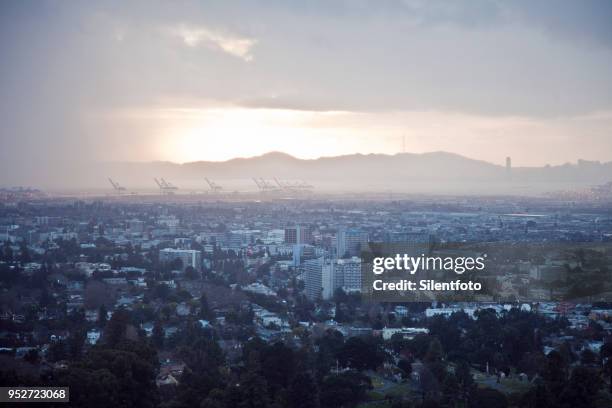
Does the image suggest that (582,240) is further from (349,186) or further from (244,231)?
(349,186)

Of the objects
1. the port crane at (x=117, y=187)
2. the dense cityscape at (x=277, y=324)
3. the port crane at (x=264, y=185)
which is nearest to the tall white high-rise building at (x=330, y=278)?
the dense cityscape at (x=277, y=324)

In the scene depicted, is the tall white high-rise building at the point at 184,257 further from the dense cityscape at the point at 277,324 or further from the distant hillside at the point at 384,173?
the distant hillside at the point at 384,173

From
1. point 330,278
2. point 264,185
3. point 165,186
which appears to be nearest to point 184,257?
point 330,278

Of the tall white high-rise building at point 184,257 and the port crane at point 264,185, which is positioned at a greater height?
the port crane at point 264,185

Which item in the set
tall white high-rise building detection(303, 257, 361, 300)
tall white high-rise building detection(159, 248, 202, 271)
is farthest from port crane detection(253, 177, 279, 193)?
tall white high-rise building detection(303, 257, 361, 300)

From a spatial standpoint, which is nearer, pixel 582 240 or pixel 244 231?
pixel 582 240

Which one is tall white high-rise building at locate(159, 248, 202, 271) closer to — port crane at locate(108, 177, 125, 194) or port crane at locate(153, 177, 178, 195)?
port crane at locate(108, 177, 125, 194)

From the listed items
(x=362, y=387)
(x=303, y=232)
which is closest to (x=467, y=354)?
(x=362, y=387)

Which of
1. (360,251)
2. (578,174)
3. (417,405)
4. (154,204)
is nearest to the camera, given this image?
(417,405)
